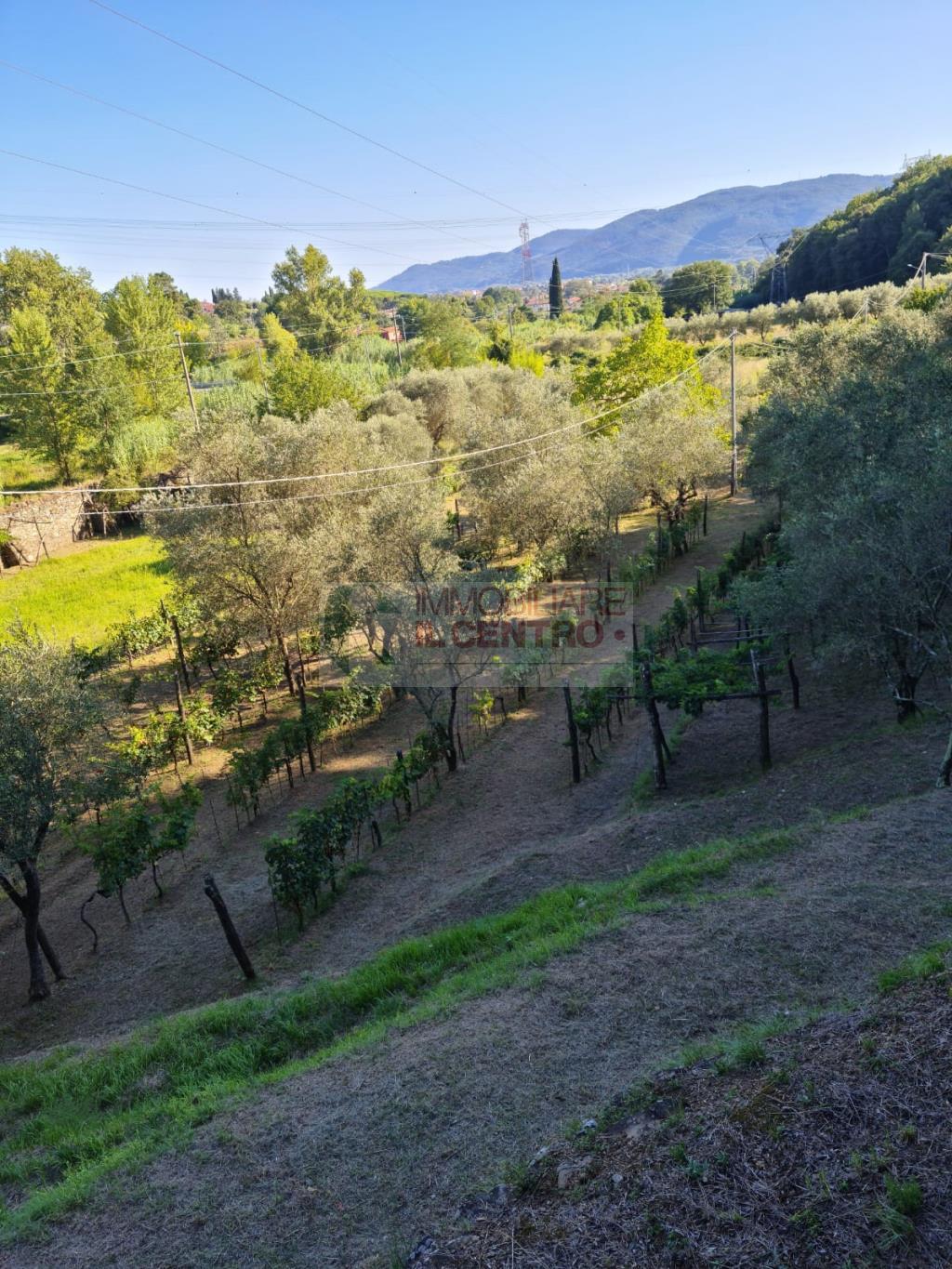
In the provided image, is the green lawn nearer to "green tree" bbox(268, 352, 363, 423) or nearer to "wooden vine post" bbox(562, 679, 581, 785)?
"green tree" bbox(268, 352, 363, 423)

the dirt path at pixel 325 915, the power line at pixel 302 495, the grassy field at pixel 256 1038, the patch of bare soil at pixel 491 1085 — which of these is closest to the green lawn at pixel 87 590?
the power line at pixel 302 495

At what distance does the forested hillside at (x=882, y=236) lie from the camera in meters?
63.9

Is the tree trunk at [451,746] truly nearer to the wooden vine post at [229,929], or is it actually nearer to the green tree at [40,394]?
the wooden vine post at [229,929]

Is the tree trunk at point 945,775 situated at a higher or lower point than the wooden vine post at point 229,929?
higher

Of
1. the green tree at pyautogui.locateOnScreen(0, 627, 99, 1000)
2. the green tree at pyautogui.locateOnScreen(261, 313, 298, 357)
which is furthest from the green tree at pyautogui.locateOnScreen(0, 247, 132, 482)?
the green tree at pyautogui.locateOnScreen(0, 627, 99, 1000)

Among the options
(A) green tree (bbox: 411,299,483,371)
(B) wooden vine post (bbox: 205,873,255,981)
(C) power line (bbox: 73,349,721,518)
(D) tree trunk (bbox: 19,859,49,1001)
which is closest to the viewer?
(B) wooden vine post (bbox: 205,873,255,981)

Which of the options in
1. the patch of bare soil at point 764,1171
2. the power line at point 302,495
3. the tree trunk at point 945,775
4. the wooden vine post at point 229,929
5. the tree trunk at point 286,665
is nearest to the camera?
the patch of bare soil at point 764,1171

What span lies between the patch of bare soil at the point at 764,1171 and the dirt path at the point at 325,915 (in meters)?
5.25

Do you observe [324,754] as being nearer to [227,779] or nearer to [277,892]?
[227,779]

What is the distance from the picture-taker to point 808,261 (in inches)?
3105

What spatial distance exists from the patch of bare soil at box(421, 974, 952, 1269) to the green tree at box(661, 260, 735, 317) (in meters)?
96.0

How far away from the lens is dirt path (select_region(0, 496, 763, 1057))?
34.0 ft

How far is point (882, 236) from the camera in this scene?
7000 cm

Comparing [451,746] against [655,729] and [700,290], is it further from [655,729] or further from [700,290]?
[700,290]
